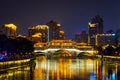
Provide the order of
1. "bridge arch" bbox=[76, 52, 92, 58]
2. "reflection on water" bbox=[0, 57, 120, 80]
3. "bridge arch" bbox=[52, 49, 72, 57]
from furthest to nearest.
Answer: "bridge arch" bbox=[52, 49, 72, 57] < "bridge arch" bbox=[76, 52, 92, 58] < "reflection on water" bbox=[0, 57, 120, 80]

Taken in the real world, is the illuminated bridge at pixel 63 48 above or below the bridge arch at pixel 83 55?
above

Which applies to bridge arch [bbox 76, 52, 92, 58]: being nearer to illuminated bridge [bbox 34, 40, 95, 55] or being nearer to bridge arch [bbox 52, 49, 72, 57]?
illuminated bridge [bbox 34, 40, 95, 55]

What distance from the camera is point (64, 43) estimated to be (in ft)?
597

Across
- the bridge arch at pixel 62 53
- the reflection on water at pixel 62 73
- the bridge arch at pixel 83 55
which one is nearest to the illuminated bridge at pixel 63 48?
the bridge arch at pixel 62 53

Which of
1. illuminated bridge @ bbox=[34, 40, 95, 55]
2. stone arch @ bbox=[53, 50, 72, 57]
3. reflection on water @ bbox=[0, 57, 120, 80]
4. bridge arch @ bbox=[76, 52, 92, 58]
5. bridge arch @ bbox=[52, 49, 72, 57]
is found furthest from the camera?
stone arch @ bbox=[53, 50, 72, 57]

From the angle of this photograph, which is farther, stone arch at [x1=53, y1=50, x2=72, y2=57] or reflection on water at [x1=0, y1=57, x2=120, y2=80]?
stone arch at [x1=53, y1=50, x2=72, y2=57]

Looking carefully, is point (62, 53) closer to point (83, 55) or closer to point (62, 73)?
point (83, 55)

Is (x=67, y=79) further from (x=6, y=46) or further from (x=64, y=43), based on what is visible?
(x=64, y=43)

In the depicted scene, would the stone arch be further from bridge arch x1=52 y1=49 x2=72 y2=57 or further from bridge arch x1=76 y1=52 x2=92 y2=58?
bridge arch x1=76 y1=52 x2=92 y2=58

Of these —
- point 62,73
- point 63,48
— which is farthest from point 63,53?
point 62,73

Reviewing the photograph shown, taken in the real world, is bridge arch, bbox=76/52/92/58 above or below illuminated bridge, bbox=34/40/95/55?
below

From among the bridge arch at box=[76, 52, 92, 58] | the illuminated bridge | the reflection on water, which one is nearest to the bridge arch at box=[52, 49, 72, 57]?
the illuminated bridge

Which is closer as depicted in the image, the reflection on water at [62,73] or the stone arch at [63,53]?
the reflection on water at [62,73]

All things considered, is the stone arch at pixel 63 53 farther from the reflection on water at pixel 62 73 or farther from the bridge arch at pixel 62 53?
the reflection on water at pixel 62 73
